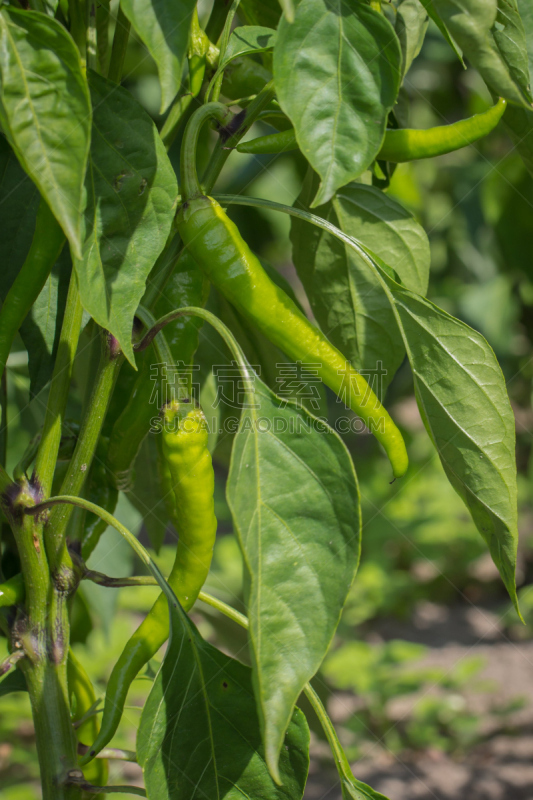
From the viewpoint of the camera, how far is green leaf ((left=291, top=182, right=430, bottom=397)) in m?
0.63

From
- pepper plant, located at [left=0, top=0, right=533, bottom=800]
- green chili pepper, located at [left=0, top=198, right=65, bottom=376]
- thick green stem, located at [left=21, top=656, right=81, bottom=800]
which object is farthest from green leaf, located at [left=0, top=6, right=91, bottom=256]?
thick green stem, located at [left=21, top=656, right=81, bottom=800]

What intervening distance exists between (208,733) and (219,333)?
0.95 feet

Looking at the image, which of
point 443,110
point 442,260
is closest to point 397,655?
point 442,260

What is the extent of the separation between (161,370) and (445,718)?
1.76m

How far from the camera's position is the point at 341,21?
1.47 ft

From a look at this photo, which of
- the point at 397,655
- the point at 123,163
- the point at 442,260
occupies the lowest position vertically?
the point at 397,655

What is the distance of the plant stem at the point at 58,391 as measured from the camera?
0.52 meters

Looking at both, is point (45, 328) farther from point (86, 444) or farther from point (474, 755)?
point (474, 755)

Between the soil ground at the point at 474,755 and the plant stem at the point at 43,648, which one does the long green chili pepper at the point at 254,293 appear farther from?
the soil ground at the point at 474,755

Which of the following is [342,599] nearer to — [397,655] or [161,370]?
[161,370]

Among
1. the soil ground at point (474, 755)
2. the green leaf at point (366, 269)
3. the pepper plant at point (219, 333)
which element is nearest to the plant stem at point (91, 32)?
the pepper plant at point (219, 333)

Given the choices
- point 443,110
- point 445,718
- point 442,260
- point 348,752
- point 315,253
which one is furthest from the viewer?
point 442,260

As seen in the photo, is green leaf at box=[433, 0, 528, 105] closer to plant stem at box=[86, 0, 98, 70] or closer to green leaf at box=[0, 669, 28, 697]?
plant stem at box=[86, 0, 98, 70]

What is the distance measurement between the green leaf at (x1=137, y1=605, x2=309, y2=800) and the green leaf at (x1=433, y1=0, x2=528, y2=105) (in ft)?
1.43
